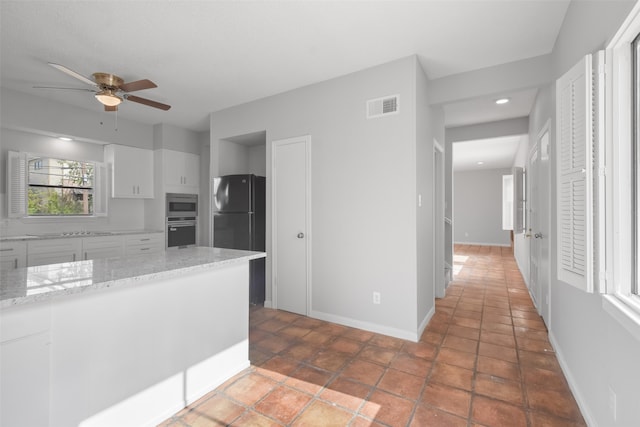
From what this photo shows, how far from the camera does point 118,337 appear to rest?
1.54 metres

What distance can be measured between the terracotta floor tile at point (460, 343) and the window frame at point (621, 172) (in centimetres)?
143

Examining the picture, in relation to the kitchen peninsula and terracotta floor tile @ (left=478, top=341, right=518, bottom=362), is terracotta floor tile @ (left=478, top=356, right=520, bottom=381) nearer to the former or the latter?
terracotta floor tile @ (left=478, top=341, right=518, bottom=362)

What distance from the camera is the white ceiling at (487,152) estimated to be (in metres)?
6.08

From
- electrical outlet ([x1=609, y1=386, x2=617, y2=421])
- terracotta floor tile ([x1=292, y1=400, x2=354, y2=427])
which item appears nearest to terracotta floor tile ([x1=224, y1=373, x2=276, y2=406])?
terracotta floor tile ([x1=292, y1=400, x2=354, y2=427])

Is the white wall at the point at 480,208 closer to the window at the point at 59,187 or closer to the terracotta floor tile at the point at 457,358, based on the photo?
the terracotta floor tile at the point at 457,358

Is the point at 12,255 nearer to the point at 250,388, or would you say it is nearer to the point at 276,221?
the point at 276,221

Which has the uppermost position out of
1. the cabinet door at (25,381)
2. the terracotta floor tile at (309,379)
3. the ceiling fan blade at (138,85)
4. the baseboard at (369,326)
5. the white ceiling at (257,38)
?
the white ceiling at (257,38)

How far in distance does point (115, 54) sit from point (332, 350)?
335cm

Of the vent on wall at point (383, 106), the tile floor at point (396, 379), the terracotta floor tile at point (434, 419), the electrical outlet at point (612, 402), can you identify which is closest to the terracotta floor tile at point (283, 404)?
the tile floor at point (396, 379)

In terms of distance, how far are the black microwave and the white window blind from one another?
5.08 m

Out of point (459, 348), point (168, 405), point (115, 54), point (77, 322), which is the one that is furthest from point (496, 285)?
point (115, 54)

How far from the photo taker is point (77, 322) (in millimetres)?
1384

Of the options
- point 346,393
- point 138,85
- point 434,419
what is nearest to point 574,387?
point 434,419

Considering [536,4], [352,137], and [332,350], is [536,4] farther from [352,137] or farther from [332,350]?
[332,350]
